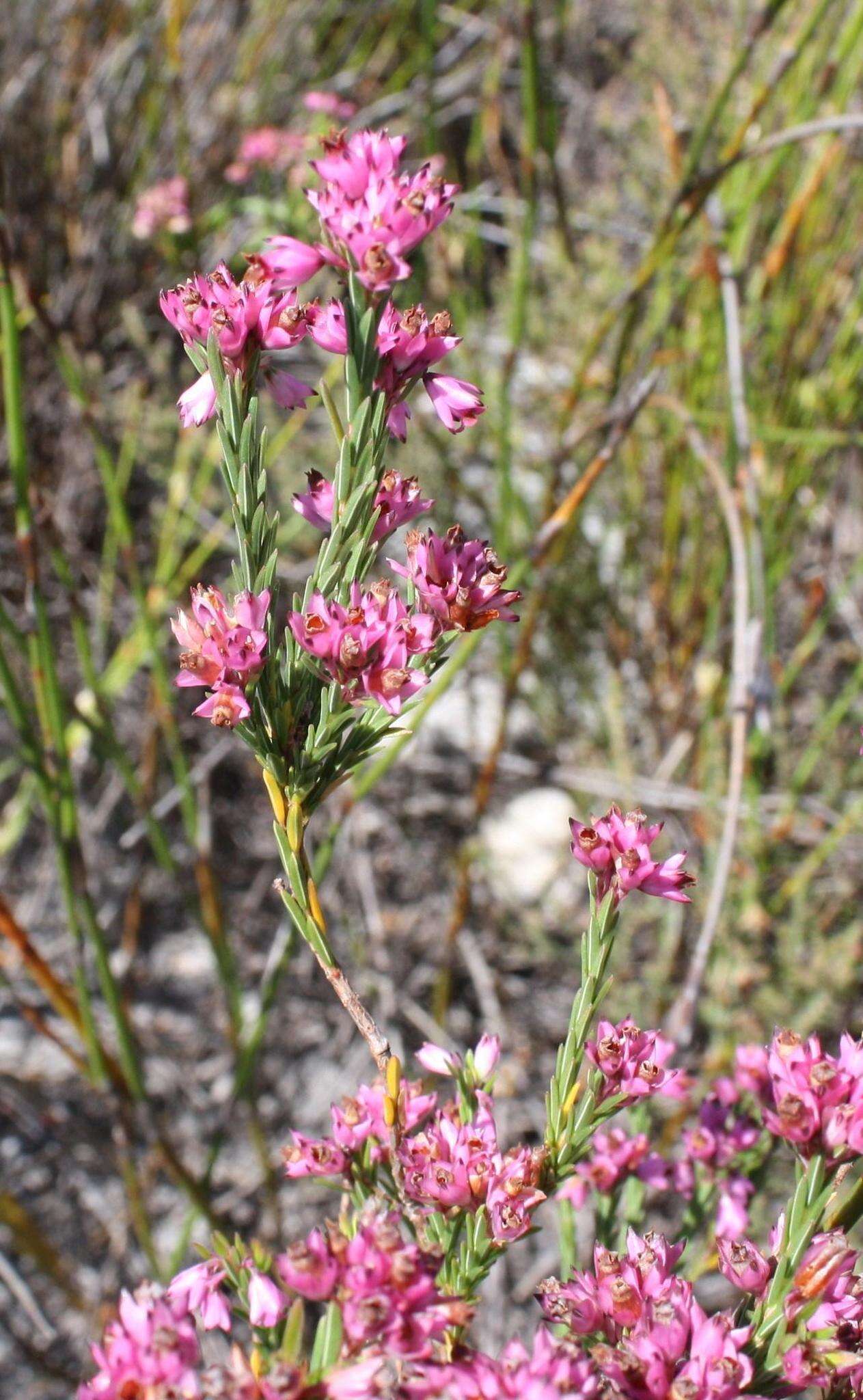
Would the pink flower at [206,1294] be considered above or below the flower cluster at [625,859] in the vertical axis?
below

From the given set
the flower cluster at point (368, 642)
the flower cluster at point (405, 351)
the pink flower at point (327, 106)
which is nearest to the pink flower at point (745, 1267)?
the flower cluster at point (368, 642)

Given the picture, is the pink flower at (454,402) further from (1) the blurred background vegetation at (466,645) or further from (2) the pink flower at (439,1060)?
(1) the blurred background vegetation at (466,645)

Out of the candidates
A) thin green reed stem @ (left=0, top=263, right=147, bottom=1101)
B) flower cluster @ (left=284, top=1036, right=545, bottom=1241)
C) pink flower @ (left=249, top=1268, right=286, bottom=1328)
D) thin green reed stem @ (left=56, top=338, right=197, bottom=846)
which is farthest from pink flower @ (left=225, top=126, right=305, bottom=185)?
pink flower @ (left=249, top=1268, right=286, bottom=1328)

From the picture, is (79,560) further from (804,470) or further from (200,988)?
(804,470)

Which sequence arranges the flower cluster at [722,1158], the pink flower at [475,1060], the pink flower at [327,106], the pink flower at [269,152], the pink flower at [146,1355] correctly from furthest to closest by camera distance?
the pink flower at [327,106] < the pink flower at [269,152] < the flower cluster at [722,1158] < the pink flower at [475,1060] < the pink flower at [146,1355]

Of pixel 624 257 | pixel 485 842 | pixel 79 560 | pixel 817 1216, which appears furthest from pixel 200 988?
pixel 624 257

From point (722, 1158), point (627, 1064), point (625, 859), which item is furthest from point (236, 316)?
point (722, 1158)

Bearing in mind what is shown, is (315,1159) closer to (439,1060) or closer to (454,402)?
(439,1060)
